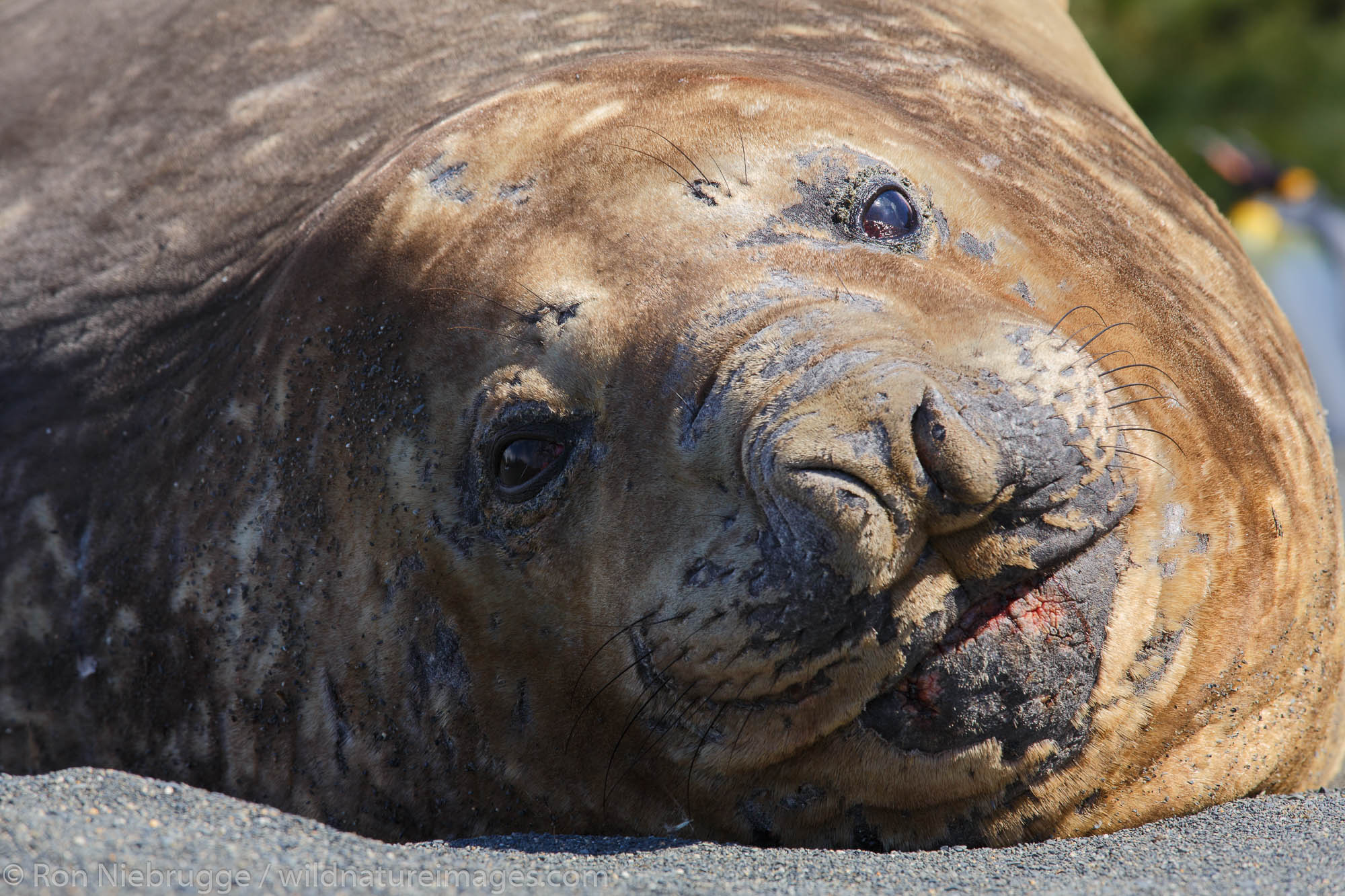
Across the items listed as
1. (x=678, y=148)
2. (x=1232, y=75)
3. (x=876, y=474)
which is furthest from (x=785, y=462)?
(x=1232, y=75)

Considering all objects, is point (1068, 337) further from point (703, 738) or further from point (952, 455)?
point (703, 738)

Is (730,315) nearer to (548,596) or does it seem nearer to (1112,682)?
(548,596)

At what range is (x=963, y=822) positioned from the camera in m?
2.21

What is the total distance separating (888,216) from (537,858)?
1253 mm

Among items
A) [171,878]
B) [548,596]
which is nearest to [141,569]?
[548,596]

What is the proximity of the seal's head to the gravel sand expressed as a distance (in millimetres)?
109

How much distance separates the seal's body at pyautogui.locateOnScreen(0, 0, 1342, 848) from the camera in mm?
2053

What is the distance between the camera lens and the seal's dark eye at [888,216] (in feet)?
8.04

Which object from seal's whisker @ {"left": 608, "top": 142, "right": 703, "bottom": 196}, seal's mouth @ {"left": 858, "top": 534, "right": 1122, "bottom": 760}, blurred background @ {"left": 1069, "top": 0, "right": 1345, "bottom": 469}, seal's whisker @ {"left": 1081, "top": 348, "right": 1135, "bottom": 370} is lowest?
blurred background @ {"left": 1069, "top": 0, "right": 1345, "bottom": 469}

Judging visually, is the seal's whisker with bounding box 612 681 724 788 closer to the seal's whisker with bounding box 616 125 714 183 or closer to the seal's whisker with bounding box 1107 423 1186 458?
the seal's whisker with bounding box 1107 423 1186 458

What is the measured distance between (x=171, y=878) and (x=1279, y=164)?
9075 millimetres

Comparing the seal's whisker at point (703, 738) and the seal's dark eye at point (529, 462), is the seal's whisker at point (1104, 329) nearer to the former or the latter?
the seal's whisker at point (703, 738)

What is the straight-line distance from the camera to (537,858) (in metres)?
2.17

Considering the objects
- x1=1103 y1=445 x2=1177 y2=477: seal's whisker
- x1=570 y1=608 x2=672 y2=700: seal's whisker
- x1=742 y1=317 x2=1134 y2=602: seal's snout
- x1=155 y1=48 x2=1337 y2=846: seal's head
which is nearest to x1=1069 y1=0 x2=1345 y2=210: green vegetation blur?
x1=155 y1=48 x2=1337 y2=846: seal's head
